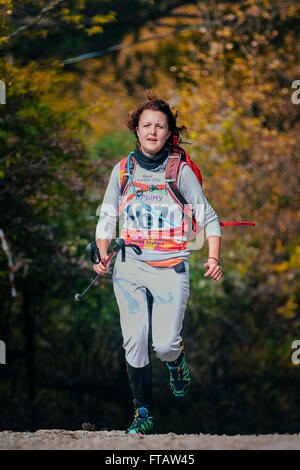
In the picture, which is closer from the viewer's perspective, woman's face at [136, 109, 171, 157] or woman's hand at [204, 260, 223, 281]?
woman's hand at [204, 260, 223, 281]

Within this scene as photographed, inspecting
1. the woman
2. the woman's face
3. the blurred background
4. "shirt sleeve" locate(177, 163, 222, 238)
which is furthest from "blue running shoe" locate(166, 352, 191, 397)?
the blurred background

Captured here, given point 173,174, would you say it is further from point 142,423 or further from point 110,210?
point 142,423

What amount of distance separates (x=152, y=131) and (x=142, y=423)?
1.91 metres

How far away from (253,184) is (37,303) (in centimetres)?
399

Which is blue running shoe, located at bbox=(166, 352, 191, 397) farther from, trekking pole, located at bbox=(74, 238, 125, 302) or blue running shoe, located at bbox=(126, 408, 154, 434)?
trekking pole, located at bbox=(74, 238, 125, 302)

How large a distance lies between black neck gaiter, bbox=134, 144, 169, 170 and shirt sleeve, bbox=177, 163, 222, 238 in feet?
0.49

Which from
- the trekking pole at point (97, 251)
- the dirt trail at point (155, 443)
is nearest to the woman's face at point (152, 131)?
the trekking pole at point (97, 251)

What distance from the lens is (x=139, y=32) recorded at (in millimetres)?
11281

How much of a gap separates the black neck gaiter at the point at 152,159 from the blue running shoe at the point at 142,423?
1593mm

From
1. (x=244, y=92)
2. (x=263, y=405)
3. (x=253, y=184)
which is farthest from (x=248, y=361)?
(x=244, y=92)

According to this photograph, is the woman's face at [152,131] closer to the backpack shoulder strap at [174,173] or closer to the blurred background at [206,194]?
→ the backpack shoulder strap at [174,173]

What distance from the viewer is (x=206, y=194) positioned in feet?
31.4

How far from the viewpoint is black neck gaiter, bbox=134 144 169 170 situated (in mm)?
4004

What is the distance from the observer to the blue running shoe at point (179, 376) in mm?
4051
